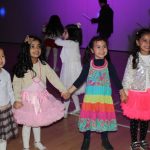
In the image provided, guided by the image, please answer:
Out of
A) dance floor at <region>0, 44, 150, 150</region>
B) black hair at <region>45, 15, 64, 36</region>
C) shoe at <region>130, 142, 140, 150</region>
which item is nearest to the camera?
shoe at <region>130, 142, 140, 150</region>

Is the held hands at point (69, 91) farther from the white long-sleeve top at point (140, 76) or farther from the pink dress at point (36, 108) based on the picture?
the white long-sleeve top at point (140, 76)

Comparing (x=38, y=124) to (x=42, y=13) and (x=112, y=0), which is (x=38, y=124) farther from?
(x=42, y=13)

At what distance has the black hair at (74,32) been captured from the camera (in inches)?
171

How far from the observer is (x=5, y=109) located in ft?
9.62

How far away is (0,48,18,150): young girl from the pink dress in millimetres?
114

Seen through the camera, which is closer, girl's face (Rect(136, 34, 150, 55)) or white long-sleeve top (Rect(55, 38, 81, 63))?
girl's face (Rect(136, 34, 150, 55))

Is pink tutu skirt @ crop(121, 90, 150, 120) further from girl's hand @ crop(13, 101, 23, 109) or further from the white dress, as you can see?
the white dress

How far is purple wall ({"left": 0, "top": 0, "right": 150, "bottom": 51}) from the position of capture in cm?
967

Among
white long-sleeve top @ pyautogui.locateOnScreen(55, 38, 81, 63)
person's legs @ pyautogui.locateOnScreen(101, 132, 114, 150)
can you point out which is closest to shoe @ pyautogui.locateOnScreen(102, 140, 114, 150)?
person's legs @ pyautogui.locateOnScreen(101, 132, 114, 150)

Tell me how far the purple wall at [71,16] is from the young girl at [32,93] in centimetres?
684

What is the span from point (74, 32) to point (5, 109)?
1.83 metres

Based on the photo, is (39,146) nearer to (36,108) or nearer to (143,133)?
(36,108)

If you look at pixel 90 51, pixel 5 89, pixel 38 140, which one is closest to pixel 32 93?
pixel 5 89

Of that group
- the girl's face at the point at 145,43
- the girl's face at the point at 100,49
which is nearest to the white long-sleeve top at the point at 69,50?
the girl's face at the point at 100,49
